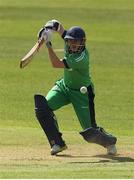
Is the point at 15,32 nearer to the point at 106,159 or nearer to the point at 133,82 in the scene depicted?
the point at 133,82

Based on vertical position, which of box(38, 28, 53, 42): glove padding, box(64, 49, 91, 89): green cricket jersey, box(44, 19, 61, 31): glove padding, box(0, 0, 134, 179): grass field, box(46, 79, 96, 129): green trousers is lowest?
box(0, 0, 134, 179): grass field

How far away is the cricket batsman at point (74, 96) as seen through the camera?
10539 mm

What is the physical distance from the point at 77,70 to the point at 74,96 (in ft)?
1.19

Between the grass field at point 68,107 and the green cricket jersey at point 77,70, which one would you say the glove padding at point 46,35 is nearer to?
the green cricket jersey at point 77,70

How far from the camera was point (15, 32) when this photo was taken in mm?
36875

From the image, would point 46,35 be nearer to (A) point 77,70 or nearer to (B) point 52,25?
(B) point 52,25

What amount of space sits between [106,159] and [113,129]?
14.3 ft

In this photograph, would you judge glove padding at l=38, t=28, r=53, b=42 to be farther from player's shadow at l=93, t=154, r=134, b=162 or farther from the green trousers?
player's shadow at l=93, t=154, r=134, b=162

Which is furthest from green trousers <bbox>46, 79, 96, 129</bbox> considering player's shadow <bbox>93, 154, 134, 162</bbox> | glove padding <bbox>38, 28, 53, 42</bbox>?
glove padding <bbox>38, 28, 53, 42</bbox>

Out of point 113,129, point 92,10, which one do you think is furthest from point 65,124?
point 92,10

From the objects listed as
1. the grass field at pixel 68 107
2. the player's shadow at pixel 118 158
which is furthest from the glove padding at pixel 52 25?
the player's shadow at pixel 118 158

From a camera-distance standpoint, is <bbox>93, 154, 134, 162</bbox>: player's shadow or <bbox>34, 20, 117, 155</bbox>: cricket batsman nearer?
<bbox>93, 154, 134, 162</bbox>: player's shadow

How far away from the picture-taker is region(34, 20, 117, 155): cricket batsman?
34.6ft

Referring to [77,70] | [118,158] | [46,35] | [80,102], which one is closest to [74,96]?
[80,102]
